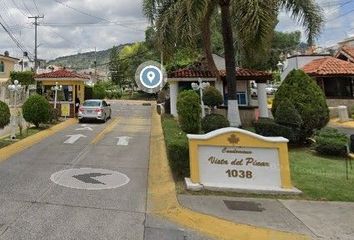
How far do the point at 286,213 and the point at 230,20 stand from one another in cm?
1099

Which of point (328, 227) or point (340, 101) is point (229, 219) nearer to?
point (328, 227)

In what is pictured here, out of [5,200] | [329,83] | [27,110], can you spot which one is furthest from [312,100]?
[329,83]

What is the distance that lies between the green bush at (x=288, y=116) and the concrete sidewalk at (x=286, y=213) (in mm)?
7193

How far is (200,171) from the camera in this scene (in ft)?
31.8

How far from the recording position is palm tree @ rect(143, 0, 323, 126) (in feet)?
47.1

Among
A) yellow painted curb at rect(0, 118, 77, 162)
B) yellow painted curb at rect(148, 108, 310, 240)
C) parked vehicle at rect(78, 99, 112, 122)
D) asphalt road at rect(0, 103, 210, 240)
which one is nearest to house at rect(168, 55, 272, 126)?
parked vehicle at rect(78, 99, 112, 122)

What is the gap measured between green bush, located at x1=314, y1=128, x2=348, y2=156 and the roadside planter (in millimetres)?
6117

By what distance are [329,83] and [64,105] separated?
20.7 metres

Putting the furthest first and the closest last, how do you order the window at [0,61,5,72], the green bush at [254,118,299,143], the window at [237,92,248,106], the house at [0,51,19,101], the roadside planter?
1. the window at [0,61,5,72]
2. the house at [0,51,19,101]
3. the window at [237,92,248,106]
4. the green bush at [254,118,299,143]
5. the roadside planter

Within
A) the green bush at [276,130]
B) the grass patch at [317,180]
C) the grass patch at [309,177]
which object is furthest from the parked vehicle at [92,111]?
the grass patch at [309,177]

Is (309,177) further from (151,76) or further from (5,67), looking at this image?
(5,67)

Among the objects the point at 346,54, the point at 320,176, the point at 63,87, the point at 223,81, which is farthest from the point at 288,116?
the point at 346,54

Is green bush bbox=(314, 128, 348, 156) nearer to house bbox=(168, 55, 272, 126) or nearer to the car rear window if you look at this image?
Answer: house bbox=(168, 55, 272, 126)

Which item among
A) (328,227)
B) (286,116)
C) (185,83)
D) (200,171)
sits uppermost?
(185,83)
